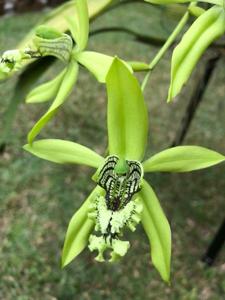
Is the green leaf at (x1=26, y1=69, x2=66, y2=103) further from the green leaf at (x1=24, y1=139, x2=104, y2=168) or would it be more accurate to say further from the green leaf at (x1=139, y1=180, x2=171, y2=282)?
the green leaf at (x1=139, y1=180, x2=171, y2=282)

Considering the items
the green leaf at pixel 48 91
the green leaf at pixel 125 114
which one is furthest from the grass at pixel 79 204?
the green leaf at pixel 125 114

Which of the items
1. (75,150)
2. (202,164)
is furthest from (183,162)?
(75,150)

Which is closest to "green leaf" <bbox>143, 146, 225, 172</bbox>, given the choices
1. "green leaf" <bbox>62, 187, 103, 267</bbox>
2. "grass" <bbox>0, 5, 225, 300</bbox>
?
"green leaf" <bbox>62, 187, 103, 267</bbox>

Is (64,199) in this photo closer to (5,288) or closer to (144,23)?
(5,288)

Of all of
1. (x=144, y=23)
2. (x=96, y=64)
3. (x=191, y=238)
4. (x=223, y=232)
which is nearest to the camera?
(x=96, y=64)

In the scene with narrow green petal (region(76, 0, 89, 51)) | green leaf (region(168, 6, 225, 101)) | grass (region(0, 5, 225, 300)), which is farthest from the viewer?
grass (region(0, 5, 225, 300))

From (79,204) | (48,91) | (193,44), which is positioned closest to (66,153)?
(48,91)

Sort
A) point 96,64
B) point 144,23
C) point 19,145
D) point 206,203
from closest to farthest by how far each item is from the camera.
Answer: point 96,64, point 206,203, point 19,145, point 144,23
